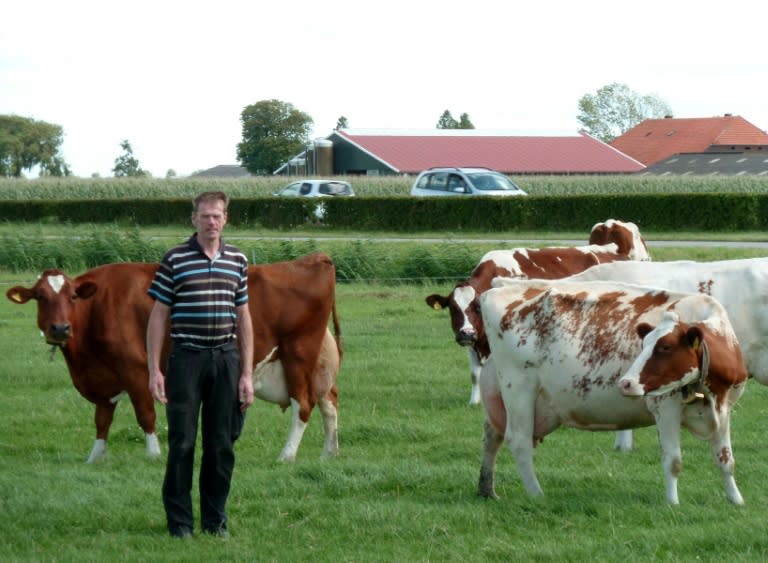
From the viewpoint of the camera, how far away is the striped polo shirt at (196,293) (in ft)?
23.7

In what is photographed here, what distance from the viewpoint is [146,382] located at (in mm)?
10477

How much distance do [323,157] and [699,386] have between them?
222 ft

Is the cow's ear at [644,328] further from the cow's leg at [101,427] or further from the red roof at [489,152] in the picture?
the red roof at [489,152]

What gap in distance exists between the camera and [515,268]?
13.6 meters

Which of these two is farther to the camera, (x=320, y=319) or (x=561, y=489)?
(x=320, y=319)

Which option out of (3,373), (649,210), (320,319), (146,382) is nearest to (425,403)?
(320,319)

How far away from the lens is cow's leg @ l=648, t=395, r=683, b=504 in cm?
796

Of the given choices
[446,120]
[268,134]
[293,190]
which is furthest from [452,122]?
[293,190]

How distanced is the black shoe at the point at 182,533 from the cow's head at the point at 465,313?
197 inches

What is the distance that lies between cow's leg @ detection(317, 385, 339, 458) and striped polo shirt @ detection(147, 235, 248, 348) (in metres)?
3.23

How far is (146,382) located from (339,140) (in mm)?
64980

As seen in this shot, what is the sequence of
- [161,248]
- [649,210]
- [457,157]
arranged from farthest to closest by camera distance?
1. [457,157]
2. [649,210]
3. [161,248]

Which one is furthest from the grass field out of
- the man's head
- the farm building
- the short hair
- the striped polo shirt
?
the farm building

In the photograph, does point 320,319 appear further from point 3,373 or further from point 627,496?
point 3,373
